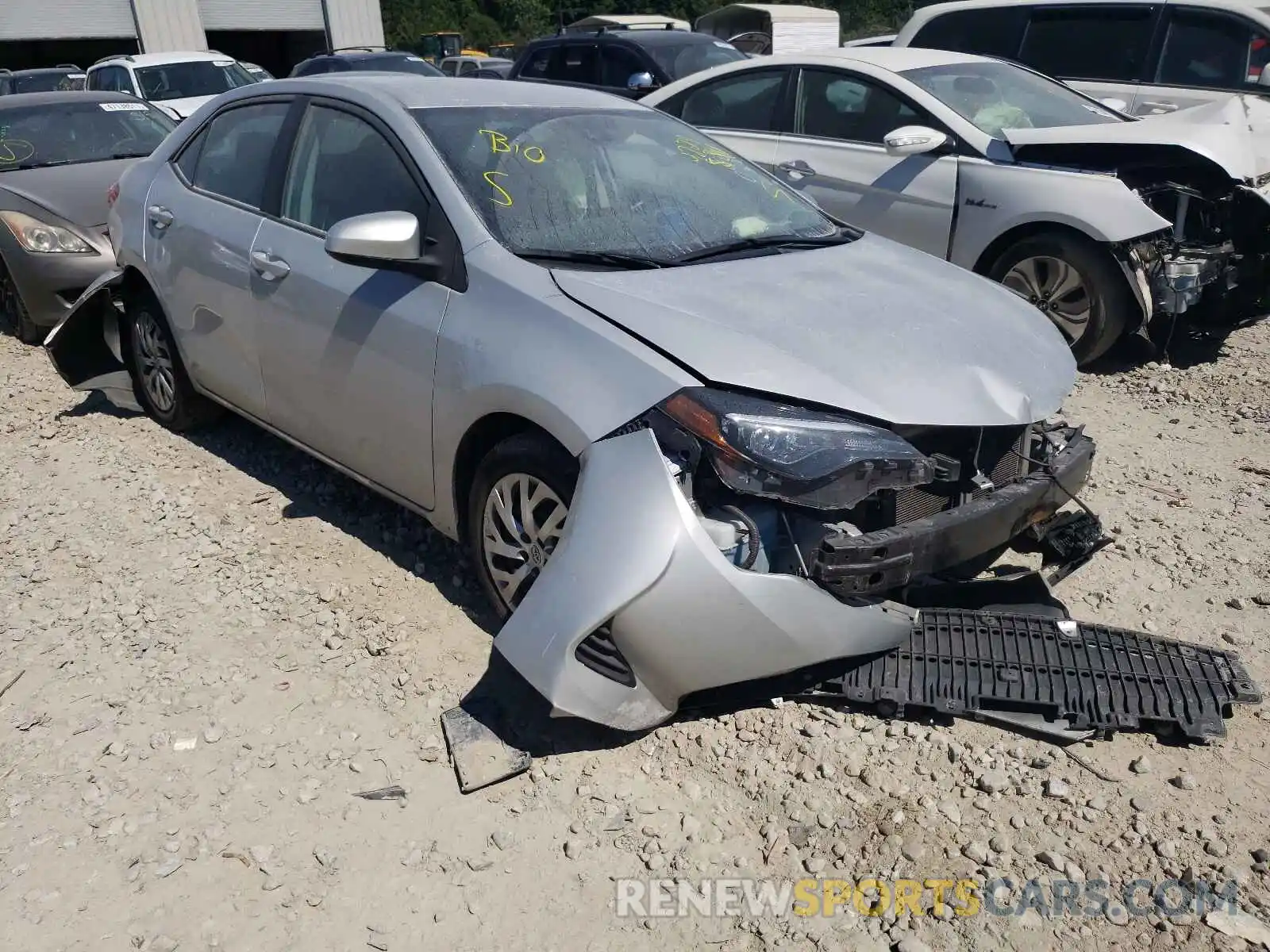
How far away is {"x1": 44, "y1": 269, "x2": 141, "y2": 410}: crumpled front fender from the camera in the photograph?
5.17m

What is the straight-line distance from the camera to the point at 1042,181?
5.72 m

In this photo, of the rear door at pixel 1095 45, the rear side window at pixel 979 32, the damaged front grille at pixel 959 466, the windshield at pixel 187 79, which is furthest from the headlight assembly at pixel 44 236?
the windshield at pixel 187 79

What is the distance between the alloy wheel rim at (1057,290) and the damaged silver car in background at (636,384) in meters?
2.35

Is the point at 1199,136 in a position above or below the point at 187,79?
above

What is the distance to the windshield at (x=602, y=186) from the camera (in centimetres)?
334

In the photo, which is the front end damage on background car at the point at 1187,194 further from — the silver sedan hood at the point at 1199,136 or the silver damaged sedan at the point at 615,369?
the silver damaged sedan at the point at 615,369

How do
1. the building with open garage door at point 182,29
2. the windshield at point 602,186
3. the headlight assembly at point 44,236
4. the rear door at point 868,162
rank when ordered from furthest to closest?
the building with open garage door at point 182,29 < the headlight assembly at point 44,236 < the rear door at point 868,162 < the windshield at point 602,186

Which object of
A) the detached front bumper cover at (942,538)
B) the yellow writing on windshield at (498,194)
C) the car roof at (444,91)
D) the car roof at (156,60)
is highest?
the car roof at (444,91)

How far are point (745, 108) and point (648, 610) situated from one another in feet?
17.5

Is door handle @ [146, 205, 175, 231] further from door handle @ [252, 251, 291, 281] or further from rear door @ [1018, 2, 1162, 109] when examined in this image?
rear door @ [1018, 2, 1162, 109]

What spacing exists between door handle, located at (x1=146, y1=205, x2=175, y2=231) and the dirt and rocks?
1.47 metres

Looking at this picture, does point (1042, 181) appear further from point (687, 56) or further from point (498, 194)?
point (687, 56)

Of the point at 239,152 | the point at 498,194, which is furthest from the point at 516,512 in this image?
the point at 239,152

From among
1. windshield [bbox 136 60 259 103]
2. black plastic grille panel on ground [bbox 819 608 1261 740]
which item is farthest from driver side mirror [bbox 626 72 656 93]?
windshield [bbox 136 60 259 103]
